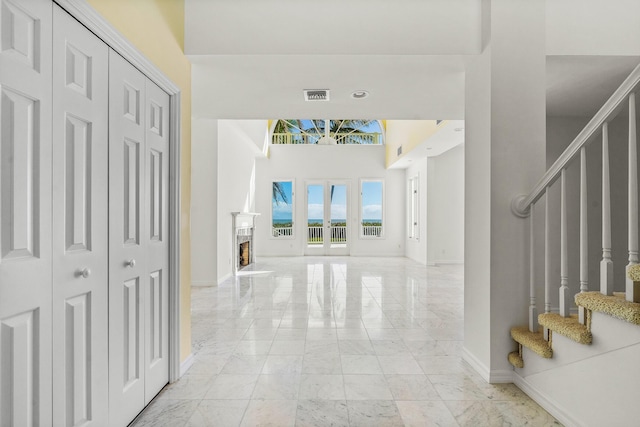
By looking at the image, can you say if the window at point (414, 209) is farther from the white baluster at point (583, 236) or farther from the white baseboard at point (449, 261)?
the white baluster at point (583, 236)

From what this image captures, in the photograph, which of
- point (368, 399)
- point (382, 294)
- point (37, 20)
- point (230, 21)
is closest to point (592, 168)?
point (382, 294)

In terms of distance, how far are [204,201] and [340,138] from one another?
6281 millimetres

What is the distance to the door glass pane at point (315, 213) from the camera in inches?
442

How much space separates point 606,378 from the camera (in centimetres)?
179

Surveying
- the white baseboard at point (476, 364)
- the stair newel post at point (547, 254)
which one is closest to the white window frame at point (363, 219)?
the white baseboard at point (476, 364)

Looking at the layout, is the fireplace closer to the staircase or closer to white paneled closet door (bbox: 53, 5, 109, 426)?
white paneled closet door (bbox: 53, 5, 109, 426)

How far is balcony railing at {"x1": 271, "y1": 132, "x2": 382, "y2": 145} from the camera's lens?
11414 mm

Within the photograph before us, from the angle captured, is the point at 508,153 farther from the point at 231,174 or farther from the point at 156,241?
the point at 231,174

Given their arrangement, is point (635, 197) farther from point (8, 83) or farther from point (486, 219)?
point (8, 83)

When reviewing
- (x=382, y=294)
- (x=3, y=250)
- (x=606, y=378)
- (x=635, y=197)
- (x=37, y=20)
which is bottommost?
(x=382, y=294)

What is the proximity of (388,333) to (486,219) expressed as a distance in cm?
168

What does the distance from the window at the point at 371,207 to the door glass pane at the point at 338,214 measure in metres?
0.53

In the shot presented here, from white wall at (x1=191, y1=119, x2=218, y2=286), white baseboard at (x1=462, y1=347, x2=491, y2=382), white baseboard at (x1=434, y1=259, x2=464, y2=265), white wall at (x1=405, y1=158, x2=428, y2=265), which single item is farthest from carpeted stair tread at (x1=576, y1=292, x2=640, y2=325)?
white baseboard at (x1=434, y1=259, x2=464, y2=265)

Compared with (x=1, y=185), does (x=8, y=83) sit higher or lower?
higher
